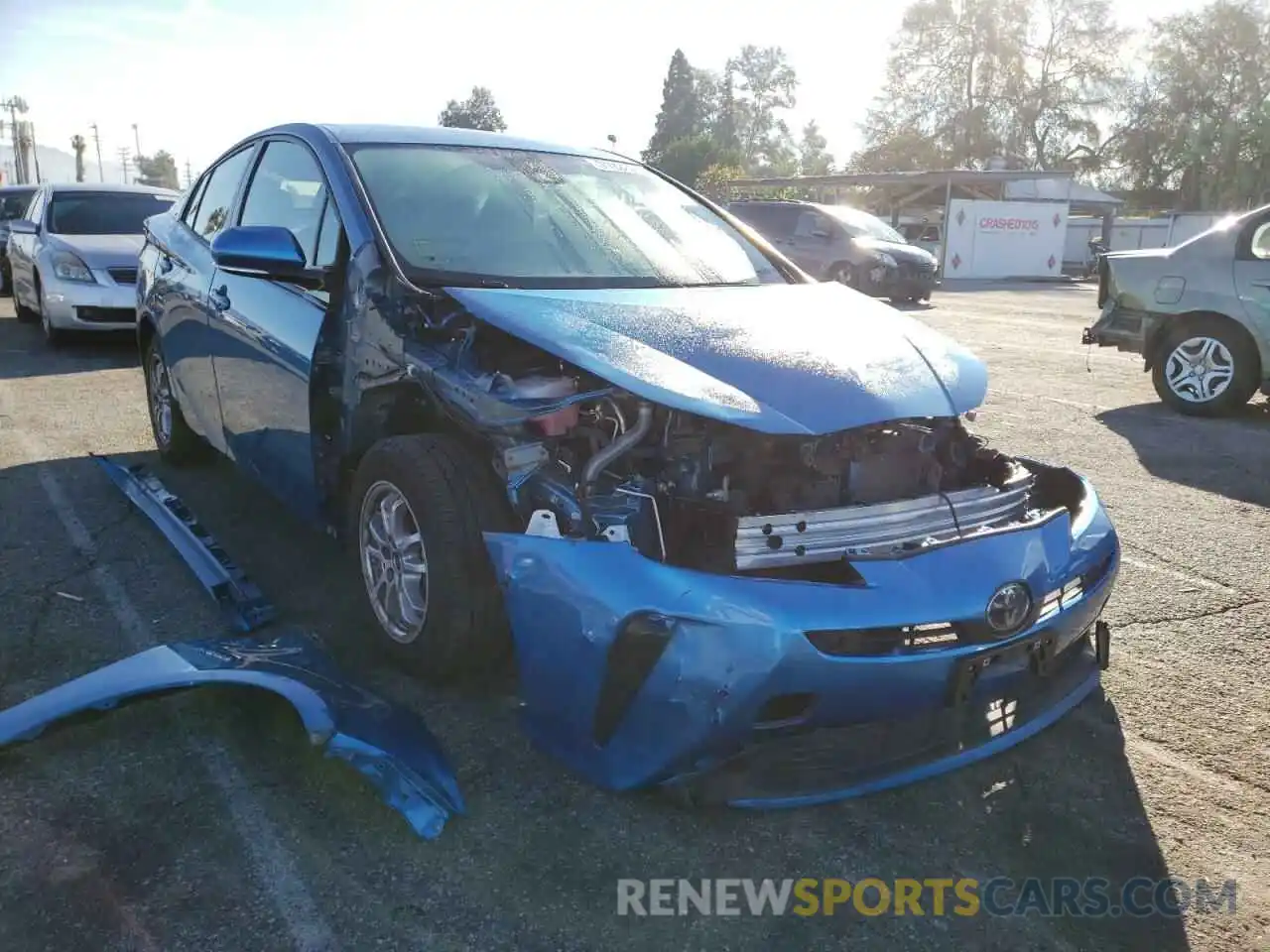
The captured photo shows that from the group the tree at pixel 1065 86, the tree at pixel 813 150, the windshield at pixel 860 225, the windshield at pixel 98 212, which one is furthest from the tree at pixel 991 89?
the windshield at pixel 98 212

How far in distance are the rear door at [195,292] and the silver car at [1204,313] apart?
657 cm

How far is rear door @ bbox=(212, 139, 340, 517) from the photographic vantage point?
3.43 metres

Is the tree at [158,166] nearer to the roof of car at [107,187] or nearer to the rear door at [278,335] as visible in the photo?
the roof of car at [107,187]

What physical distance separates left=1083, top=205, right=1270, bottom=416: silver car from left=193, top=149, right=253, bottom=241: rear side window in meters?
6.54

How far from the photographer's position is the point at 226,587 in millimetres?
3629

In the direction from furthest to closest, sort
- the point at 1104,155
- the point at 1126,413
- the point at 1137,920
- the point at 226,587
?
1. the point at 1104,155
2. the point at 1126,413
3. the point at 226,587
4. the point at 1137,920

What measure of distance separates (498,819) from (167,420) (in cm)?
375

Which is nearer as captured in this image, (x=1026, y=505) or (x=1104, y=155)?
(x=1026, y=505)

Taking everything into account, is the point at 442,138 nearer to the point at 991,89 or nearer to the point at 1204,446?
the point at 1204,446

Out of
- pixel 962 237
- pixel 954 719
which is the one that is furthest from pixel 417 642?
pixel 962 237

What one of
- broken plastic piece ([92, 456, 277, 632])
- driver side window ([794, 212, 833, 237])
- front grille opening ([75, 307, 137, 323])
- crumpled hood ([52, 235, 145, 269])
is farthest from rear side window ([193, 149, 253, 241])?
driver side window ([794, 212, 833, 237])

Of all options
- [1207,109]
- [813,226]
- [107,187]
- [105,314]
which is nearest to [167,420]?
[105,314]

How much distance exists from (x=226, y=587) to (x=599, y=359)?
1.88m

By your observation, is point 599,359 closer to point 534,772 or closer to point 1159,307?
point 534,772
